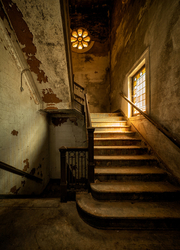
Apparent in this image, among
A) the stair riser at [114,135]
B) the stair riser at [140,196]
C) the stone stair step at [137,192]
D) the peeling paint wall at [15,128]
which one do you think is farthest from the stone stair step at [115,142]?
the peeling paint wall at [15,128]

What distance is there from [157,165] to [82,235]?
210 centimetres

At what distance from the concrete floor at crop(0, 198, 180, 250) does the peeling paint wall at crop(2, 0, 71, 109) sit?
11.4ft

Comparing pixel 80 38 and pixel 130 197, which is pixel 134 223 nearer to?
pixel 130 197

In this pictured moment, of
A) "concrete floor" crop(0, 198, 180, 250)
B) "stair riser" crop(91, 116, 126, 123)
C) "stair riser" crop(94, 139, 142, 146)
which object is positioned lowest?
"concrete floor" crop(0, 198, 180, 250)

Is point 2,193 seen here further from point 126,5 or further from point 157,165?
point 126,5

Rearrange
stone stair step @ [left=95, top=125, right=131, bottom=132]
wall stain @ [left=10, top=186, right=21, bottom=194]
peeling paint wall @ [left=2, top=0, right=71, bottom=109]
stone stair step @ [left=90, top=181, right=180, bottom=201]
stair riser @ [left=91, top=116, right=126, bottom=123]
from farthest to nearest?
stair riser @ [left=91, top=116, right=126, bottom=123] → stone stair step @ [left=95, top=125, right=131, bottom=132] → wall stain @ [left=10, top=186, right=21, bottom=194] → peeling paint wall @ [left=2, top=0, right=71, bottom=109] → stone stair step @ [left=90, top=181, right=180, bottom=201]

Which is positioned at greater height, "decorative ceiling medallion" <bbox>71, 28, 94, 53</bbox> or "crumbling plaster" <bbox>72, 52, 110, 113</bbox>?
"decorative ceiling medallion" <bbox>71, 28, 94, 53</bbox>

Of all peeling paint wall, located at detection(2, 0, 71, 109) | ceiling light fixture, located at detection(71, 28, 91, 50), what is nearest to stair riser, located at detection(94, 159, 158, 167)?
peeling paint wall, located at detection(2, 0, 71, 109)

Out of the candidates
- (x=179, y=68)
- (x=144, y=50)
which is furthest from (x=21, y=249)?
(x=144, y=50)

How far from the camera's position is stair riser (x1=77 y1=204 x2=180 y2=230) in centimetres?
161

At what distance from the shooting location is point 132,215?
5.39ft

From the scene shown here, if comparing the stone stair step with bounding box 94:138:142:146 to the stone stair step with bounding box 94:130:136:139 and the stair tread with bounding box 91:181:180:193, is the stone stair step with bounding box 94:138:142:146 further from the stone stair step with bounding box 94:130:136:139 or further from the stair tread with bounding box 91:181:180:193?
the stair tread with bounding box 91:181:180:193

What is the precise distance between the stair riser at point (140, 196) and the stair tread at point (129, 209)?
0.06 m

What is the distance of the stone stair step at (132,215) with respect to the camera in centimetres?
161
